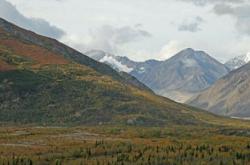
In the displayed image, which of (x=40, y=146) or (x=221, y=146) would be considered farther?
(x=40, y=146)

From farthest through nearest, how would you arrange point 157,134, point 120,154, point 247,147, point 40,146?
point 157,134 → point 40,146 → point 247,147 → point 120,154

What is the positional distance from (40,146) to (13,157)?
82.1ft

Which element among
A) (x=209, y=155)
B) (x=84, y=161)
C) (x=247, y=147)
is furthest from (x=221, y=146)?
(x=84, y=161)

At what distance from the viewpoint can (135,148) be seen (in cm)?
10744

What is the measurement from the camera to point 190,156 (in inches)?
3708

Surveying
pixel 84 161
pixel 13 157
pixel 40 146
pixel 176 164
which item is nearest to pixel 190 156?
pixel 176 164

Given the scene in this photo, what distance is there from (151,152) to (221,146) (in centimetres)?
1623

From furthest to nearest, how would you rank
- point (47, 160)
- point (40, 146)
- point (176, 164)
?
point (40, 146) < point (47, 160) < point (176, 164)

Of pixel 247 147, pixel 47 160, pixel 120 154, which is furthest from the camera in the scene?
pixel 247 147

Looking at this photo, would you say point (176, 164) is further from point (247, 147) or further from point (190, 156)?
point (247, 147)

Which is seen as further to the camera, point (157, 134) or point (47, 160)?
point (157, 134)

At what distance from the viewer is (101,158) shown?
307 ft

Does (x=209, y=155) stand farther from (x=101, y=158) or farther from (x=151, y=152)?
(x=101, y=158)

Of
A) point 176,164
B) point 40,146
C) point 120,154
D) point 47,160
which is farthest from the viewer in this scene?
point 40,146
